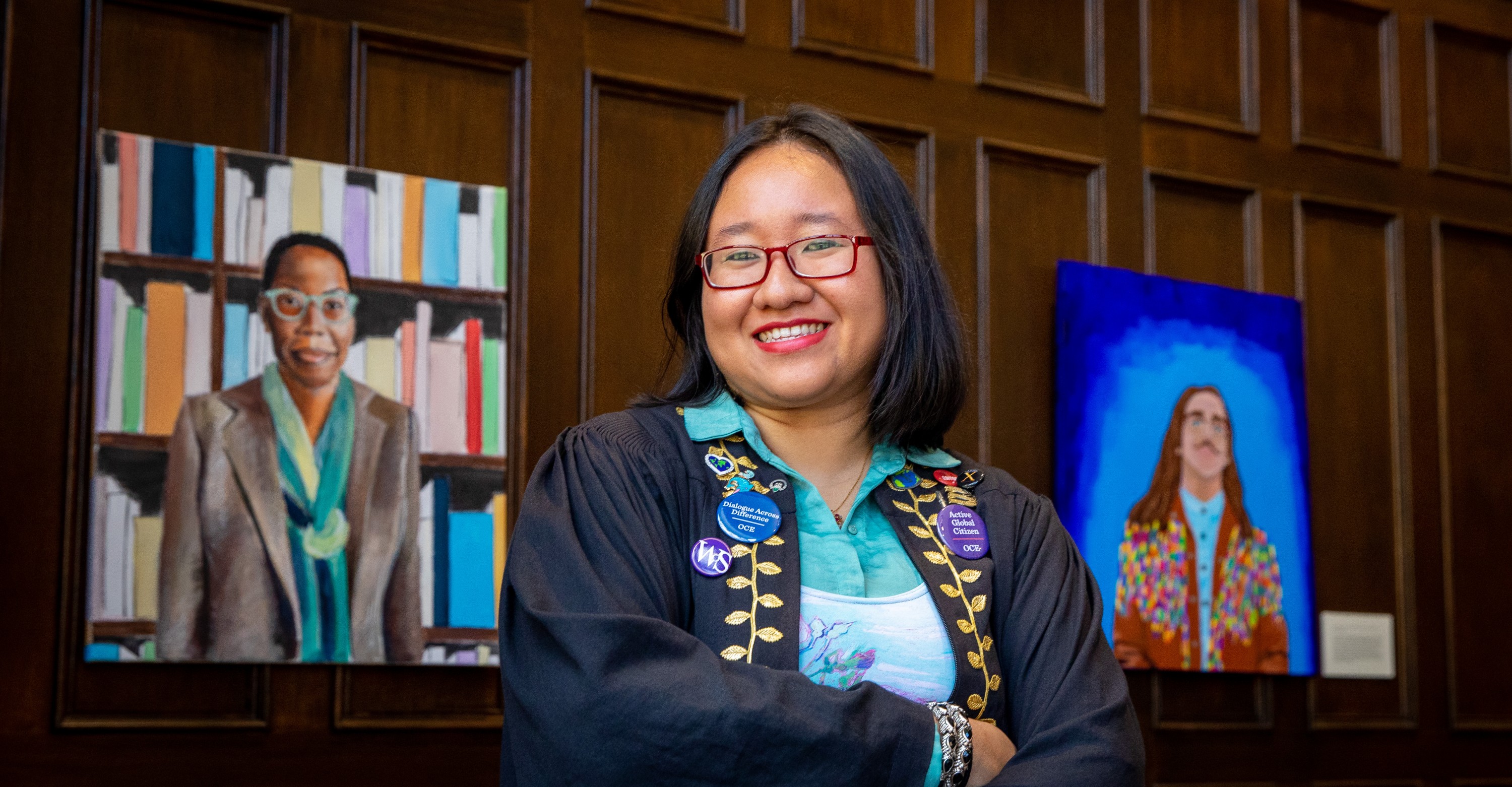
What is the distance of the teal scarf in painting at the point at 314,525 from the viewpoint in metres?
3.20

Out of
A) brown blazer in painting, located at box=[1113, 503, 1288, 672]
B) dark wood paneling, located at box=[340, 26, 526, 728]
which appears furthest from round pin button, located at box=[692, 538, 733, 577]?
brown blazer in painting, located at box=[1113, 503, 1288, 672]

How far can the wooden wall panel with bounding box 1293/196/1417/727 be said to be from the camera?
4.61 meters

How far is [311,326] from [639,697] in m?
1.99

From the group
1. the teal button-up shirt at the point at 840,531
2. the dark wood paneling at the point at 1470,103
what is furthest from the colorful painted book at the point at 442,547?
the dark wood paneling at the point at 1470,103

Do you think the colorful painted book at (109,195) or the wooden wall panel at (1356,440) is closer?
the colorful painted book at (109,195)

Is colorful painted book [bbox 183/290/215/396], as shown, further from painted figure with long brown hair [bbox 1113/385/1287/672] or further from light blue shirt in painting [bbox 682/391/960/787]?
painted figure with long brown hair [bbox 1113/385/1287/672]

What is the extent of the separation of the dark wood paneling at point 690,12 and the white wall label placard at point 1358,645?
8.31 ft

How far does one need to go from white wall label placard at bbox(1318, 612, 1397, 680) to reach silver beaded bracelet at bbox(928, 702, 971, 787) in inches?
129

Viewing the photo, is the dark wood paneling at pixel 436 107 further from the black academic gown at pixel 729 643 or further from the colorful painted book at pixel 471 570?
the black academic gown at pixel 729 643

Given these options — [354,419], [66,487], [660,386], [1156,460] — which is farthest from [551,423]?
[1156,460]

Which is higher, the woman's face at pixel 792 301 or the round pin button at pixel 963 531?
the woman's face at pixel 792 301

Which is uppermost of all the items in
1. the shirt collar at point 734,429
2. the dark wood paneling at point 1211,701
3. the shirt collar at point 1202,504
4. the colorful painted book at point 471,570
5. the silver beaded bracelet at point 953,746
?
the shirt collar at point 734,429

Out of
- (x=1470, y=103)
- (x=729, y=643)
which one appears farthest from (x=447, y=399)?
(x=1470, y=103)

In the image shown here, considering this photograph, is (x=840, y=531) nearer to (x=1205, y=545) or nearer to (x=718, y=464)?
(x=718, y=464)
